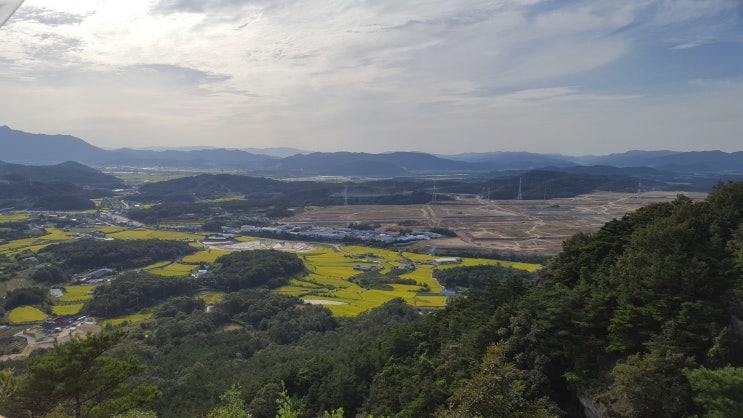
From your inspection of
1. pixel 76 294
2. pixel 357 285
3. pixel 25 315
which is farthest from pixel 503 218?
pixel 25 315

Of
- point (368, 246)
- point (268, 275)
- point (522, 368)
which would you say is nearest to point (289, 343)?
point (268, 275)

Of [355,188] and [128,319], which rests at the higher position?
[355,188]

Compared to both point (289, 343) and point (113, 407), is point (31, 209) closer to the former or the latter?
point (289, 343)

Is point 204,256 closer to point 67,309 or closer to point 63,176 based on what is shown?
point 67,309

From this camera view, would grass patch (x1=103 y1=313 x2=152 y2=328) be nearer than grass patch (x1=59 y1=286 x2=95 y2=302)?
Yes

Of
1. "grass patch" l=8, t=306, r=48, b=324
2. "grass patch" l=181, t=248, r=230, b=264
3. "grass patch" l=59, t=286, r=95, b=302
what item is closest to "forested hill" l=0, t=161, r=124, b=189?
"grass patch" l=181, t=248, r=230, b=264

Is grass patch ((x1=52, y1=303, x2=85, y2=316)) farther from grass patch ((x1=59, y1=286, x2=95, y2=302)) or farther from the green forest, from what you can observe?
the green forest
